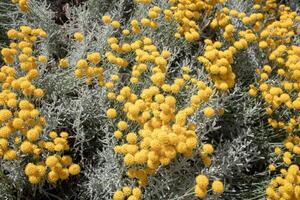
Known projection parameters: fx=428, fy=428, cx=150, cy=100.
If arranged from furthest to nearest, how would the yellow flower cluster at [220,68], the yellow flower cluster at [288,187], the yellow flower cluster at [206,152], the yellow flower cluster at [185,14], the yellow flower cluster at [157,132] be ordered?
the yellow flower cluster at [185,14]
the yellow flower cluster at [220,68]
the yellow flower cluster at [288,187]
the yellow flower cluster at [206,152]
the yellow flower cluster at [157,132]

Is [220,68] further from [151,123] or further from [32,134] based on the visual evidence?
[32,134]

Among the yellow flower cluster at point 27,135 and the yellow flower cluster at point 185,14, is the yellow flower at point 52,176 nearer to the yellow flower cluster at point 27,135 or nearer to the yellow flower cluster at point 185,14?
the yellow flower cluster at point 27,135

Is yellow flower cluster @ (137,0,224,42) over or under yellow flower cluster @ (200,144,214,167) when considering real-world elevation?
A: over

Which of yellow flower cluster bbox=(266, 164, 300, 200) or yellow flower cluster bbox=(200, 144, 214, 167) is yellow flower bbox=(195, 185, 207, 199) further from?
yellow flower cluster bbox=(266, 164, 300, 200)

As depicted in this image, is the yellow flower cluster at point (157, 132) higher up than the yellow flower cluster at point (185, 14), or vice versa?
the yellow flower cluster at point (185, 14)

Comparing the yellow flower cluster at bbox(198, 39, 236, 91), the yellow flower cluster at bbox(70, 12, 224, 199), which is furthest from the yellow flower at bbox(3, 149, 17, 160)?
the yellow flower cluster at bbox(198, 39, 236, 91)

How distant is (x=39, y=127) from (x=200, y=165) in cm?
109

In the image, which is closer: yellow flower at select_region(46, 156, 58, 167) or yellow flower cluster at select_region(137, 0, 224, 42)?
yellow flower at select_region(46, 156, 58, 167)

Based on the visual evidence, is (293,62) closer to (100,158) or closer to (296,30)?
(296,30)

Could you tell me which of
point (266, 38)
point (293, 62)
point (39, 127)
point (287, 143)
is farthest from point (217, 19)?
point (39, 127)

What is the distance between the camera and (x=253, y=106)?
3.18 m

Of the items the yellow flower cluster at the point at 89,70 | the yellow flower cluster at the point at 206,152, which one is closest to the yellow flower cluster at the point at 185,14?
the yellow flower cluster at the point at 89,70

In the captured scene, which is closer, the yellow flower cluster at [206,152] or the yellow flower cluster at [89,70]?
the yellow flower cluster at [206,152]

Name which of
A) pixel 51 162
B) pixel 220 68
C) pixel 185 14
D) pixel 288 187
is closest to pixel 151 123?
pixel 51 162
